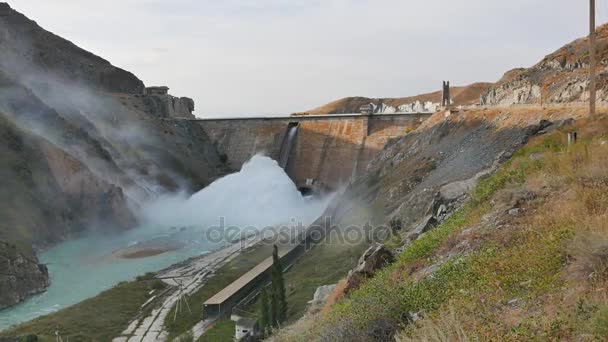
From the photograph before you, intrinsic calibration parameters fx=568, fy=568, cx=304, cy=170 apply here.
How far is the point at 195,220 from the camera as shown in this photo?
5856 centimetres

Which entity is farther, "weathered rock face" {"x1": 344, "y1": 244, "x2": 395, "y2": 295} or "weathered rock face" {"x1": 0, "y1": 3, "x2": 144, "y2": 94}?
"weathered rock face" {"x1": 0, "y1": 3, "x2": 144, "y2": 94}

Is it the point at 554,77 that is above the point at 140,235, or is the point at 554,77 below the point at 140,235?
above

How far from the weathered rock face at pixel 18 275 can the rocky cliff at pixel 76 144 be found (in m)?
0.15

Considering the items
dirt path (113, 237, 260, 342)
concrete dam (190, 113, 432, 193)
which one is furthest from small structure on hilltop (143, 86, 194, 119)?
dirt path (113, 237, 260, 342)

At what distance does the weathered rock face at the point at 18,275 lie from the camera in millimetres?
32906

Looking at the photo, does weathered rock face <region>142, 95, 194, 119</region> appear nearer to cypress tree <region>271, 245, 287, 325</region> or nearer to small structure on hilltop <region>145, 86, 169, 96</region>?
small structure on hilltop <region>145, 86, 169, 96</region>

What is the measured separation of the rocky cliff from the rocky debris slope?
108 ft

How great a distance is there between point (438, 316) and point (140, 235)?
4858 cm

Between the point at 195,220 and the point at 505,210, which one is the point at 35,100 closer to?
the point at 195,220

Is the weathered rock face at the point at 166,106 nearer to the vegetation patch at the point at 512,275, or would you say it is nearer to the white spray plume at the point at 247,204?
the white spray plume at the point at 247,204

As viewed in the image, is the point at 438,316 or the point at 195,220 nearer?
the point at 438,316

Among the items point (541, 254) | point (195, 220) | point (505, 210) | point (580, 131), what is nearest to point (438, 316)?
point (541, 254)

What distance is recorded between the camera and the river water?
3588 centimetres

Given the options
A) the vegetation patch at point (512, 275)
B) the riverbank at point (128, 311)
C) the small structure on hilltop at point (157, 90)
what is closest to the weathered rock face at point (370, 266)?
the vegetation patch at point (512, 275)
